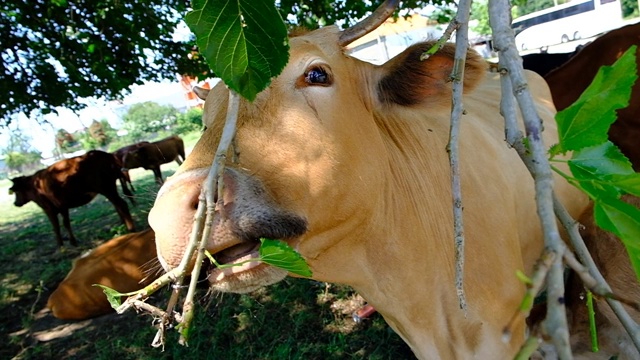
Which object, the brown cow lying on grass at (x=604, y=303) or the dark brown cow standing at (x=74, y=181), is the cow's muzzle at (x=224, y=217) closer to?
the brown cow lying on grass at (x=604, y=303)

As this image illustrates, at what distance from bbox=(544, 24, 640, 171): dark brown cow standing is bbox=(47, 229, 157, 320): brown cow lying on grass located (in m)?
4.69

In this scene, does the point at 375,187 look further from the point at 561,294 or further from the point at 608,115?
the point at 561,294

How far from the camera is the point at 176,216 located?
137 centimetres

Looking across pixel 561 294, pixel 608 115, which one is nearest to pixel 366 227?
pixel 608 115

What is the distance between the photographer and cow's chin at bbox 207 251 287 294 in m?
1.53

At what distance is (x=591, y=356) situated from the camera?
2668 millimetres

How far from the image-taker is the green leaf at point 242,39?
90 cm

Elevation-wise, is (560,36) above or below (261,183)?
below

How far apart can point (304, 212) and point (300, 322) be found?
3.11 metres

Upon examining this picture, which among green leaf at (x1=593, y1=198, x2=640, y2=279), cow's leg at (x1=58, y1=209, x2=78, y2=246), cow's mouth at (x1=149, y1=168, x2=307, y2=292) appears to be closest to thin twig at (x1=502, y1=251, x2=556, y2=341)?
green leaf at (x1=593, y1=198, x2=640, y2=279)

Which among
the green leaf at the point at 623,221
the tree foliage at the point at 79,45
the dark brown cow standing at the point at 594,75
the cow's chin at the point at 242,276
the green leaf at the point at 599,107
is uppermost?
the tree foliage at the point at 79,45

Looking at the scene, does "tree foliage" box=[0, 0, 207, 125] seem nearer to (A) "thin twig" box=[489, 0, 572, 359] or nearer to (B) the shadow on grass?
(B) the shadow on grass

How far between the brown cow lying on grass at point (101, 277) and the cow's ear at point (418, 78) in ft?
14.0

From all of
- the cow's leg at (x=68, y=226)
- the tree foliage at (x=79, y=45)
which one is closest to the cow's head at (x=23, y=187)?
the cow's leg at (x=68, y=226)
